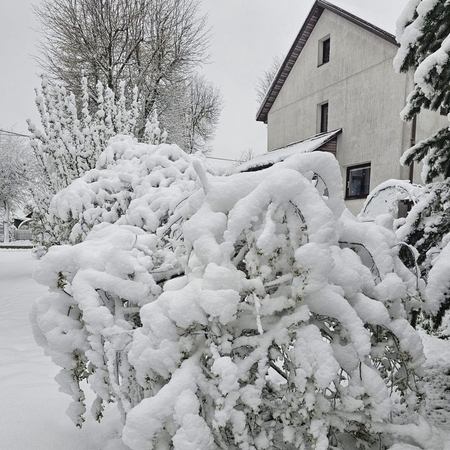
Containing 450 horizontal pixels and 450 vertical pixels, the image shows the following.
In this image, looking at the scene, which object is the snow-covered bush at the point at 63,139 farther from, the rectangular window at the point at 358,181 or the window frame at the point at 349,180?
the rectangular window at the point at 358,181

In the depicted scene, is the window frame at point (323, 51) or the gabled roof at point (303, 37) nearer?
the gabled roof at point (303, 37)

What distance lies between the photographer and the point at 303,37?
13.4 m

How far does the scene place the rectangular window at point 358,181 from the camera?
1109 cm

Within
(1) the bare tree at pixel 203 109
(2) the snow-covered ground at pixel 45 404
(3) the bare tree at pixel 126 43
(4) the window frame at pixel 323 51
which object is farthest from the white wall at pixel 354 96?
(1) the bare tree at pixel 203 109

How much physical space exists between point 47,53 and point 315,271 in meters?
13.4

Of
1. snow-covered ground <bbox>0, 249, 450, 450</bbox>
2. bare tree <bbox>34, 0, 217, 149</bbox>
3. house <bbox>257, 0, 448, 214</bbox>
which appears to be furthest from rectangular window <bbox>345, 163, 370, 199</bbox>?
snow-covered ground <bbox>0, 249, 450, 450</bbox>

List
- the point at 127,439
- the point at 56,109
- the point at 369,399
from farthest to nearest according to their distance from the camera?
the point at 56,109 → the point at 369,399 → the point at 127,439

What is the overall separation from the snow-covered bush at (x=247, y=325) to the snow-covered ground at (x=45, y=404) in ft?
0.79

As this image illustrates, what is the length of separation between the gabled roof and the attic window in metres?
0.83

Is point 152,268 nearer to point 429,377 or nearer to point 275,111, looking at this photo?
point 429,377

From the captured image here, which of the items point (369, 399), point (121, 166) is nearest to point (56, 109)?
point (121, 166)

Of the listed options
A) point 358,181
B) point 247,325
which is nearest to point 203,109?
point 358,181

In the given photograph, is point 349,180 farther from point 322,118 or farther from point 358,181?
point 322,118

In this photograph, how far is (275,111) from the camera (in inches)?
590
